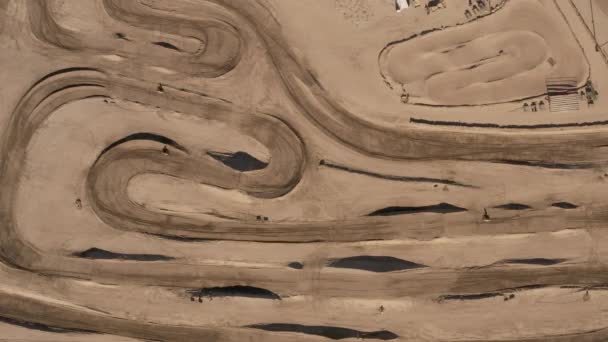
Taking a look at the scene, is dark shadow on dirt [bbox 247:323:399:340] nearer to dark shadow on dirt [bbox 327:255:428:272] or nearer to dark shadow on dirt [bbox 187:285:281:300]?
dark shadow on dirt [bbox 187:285:281:300]

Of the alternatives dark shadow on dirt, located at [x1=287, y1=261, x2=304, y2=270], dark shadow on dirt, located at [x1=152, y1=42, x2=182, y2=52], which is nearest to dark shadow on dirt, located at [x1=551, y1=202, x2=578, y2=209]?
dark shadow on dirt, located at [x1=287, y1=261, x2=304, y2=270]

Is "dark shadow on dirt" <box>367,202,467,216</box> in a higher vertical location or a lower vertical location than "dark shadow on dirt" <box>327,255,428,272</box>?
higher

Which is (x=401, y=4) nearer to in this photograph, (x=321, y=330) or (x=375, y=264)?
(x=375, y=264)

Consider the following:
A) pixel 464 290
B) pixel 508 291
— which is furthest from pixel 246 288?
A: pixel 508 291

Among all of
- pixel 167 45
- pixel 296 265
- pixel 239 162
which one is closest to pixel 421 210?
pixel 296 265

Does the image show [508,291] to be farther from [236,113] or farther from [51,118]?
[51,118]

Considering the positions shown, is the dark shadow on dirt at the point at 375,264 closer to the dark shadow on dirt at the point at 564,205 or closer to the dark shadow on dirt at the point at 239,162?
the dark shadow on dirt at the point at 239,162
